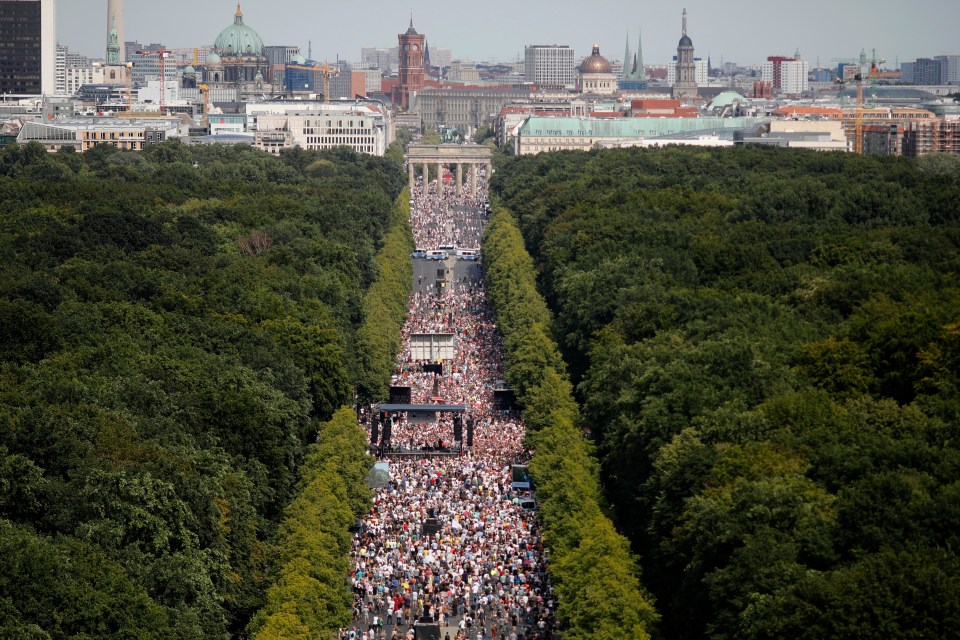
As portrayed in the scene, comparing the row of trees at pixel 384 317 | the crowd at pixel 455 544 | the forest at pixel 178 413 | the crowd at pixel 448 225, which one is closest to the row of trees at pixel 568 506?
the crowd at pixel 455 544

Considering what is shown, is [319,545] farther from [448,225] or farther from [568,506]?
[448,225]

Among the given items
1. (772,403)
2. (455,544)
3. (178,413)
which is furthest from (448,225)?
(772,403)

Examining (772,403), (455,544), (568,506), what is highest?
(772,403)

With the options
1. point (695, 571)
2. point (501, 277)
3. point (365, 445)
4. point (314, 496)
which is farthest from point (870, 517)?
point (501, 277)

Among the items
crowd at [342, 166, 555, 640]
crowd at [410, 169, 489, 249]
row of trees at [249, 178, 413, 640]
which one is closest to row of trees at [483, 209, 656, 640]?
crowd at [342, 166, 555, 640]

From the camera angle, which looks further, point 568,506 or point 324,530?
point 568,506

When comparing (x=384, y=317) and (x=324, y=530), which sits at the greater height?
(x=384, y=317)

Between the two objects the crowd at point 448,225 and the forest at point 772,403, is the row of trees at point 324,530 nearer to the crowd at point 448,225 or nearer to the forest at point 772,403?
the forest at point 772,403
